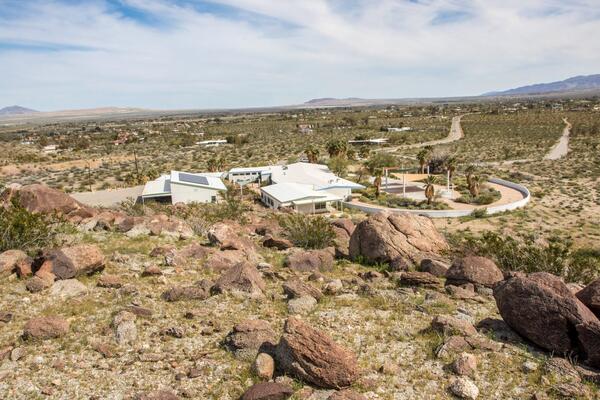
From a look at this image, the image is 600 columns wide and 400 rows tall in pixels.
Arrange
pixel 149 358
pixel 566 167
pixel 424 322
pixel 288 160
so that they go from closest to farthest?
pixel 149 358
pixel 424 322
pixel 566 167
pixel 288 160

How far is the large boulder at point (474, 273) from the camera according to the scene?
41.8 ft

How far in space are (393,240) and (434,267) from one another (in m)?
1.81

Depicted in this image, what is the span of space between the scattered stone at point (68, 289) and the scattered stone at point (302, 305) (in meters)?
5.12

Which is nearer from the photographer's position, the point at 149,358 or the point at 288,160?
the point at 149,358

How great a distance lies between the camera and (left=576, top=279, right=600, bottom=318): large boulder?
29.7 ft

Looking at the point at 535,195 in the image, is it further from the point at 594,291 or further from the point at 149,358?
the point at 149,358

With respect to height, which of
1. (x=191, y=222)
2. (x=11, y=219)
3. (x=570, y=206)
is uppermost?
(x=11, y=219)

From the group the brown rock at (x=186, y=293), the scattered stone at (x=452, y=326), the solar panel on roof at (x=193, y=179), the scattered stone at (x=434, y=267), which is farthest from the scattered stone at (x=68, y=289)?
the solar panel on roof at (x=193, y=179)

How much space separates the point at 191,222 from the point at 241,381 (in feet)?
45.5

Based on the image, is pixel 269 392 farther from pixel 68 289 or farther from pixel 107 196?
pixel 107 196

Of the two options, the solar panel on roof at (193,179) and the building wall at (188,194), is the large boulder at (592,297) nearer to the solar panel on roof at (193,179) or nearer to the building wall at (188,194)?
the building wall at (188,194)

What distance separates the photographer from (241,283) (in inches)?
465

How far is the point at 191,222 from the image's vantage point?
21.1 m

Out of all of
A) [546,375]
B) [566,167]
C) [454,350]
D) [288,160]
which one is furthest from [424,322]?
[288,160]
